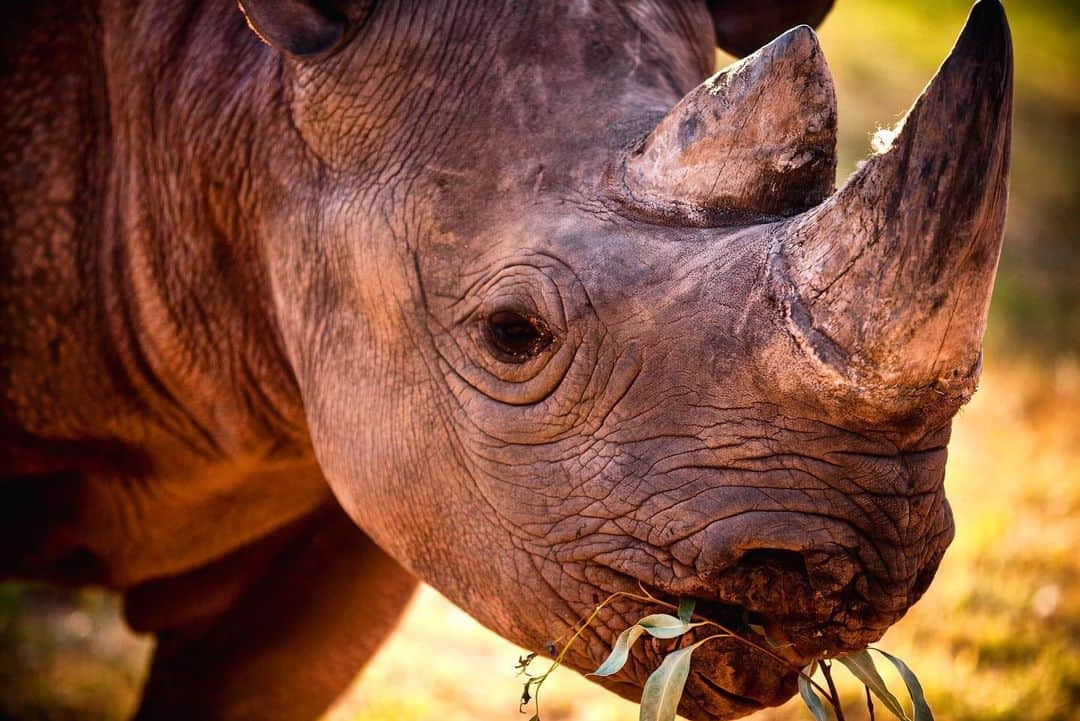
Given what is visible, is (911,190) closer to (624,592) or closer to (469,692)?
(624,592)

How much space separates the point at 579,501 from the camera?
277cm

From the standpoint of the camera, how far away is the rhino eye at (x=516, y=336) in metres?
2.84

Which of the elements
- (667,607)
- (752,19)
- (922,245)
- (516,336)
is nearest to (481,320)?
(516,336)

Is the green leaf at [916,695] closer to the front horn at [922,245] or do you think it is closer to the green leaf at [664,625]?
the green leaf at [664,625]

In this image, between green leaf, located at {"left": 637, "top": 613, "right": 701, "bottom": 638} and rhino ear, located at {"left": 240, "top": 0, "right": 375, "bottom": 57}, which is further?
rhino ear, located at {"left": 240, "top": 0, "right": 375, "bottom": 57}

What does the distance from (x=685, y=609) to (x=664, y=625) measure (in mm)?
62

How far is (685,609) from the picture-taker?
2611 millimetres

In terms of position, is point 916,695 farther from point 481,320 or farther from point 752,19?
point 752,19

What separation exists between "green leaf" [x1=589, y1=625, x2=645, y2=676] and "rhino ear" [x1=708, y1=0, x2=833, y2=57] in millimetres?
2084

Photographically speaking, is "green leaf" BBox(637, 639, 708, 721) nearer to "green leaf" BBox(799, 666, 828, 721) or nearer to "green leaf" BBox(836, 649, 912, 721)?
"green leaf" BBox(799, 666, 828, 721)

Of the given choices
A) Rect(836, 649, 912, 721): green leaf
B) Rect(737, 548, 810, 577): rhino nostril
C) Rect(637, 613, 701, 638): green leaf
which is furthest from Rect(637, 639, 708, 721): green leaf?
Rect(836, 649, 912, 721): green leaf

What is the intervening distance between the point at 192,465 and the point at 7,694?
6.83 ft

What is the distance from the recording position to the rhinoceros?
7.94 feet

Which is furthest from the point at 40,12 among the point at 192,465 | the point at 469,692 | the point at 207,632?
the point at 469,692
